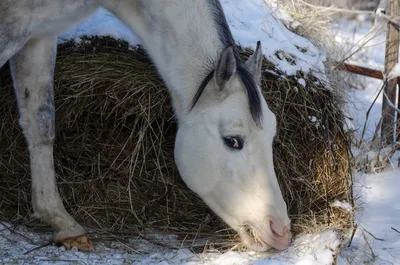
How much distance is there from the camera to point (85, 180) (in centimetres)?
420

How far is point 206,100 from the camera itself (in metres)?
3.35

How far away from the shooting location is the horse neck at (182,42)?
3.41 metres

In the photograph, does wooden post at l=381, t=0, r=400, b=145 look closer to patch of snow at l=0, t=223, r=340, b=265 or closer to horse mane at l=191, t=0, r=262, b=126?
patch of snow at l=0, t=223, r=340, b=265

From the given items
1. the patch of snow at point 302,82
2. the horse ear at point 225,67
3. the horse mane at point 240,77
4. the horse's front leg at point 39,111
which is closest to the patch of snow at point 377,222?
the patch of snow at point 302,82

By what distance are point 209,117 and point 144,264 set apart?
2.72ft

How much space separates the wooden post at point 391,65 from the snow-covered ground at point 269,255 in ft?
1.71

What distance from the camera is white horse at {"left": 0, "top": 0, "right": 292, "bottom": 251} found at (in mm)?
3219

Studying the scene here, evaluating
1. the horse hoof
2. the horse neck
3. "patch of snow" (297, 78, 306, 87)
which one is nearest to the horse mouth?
the horse neck

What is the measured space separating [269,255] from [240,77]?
912 mm

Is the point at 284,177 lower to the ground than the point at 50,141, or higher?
lower

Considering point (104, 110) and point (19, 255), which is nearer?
point (19, 255)

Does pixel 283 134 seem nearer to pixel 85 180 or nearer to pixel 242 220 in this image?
pixel 242 220

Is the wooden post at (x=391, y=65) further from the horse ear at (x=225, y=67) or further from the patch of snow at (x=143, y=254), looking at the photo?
the horse ear at (x=225, y=67)

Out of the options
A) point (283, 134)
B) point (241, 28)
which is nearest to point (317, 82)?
point (283, 134)
